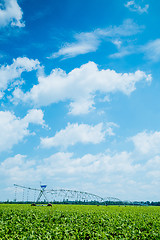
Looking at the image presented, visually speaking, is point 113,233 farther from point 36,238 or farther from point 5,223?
point 5,223

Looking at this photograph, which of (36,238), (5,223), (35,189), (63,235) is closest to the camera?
(36,238)

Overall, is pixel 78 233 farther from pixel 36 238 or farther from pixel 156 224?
pixel 156 224

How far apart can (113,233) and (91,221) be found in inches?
153

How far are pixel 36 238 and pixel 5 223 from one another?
18.3 ft

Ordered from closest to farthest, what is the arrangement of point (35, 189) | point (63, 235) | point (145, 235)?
point (63, 235) → point (145, 235) → point (35, 189)

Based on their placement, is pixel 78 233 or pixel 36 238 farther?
pixel 78 233

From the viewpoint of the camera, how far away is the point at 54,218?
2236 cm

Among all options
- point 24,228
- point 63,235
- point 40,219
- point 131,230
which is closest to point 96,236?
point 63,235

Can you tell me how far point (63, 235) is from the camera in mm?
16500

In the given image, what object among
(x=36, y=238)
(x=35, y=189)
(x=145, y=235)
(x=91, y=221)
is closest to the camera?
(x=36, y=238)

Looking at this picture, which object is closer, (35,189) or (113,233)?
(113,233)

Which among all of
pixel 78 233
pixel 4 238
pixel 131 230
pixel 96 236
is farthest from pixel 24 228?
pixel 131 230

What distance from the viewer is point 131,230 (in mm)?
18406

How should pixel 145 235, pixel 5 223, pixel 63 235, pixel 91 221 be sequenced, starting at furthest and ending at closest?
pixel 91 221 < pixel 5 223 < pixel 145 235 < pixel 63 235
